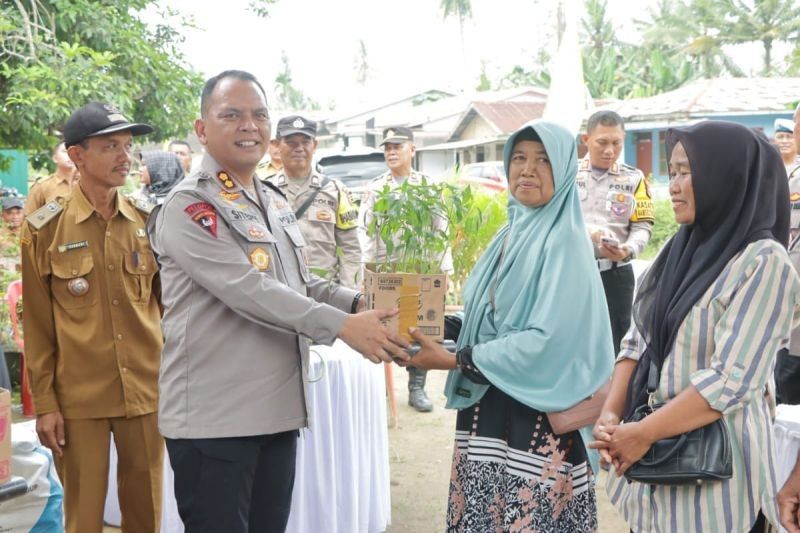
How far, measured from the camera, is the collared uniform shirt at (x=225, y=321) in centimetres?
233

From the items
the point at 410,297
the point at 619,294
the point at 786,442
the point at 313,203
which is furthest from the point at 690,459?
the point at 313,203

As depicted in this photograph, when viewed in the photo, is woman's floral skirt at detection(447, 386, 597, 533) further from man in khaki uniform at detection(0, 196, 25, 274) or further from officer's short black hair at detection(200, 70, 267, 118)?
man in khaki uniform at detection(0, 196, 25, 274)

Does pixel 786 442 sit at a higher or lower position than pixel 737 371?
lower

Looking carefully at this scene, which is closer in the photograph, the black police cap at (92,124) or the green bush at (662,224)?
the black police cap at (92,124)

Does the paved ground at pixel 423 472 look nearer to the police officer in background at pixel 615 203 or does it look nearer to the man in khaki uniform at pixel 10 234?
the police officer in background at pixel 615 203

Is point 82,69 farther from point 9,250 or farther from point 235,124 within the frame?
point 235,124

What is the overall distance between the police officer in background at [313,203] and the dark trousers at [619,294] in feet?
5.56

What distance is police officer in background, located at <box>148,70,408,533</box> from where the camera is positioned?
2.34m

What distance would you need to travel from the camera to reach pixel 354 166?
46.8 feet

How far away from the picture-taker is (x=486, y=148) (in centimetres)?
3322

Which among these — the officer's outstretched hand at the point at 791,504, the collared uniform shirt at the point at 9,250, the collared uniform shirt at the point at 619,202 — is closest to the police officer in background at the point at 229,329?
the officer's outstretched hand at the point at 791,504

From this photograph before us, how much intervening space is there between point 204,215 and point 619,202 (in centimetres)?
383

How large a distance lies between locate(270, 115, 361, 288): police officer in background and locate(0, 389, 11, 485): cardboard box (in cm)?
328

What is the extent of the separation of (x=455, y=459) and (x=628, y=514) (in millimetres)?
696
